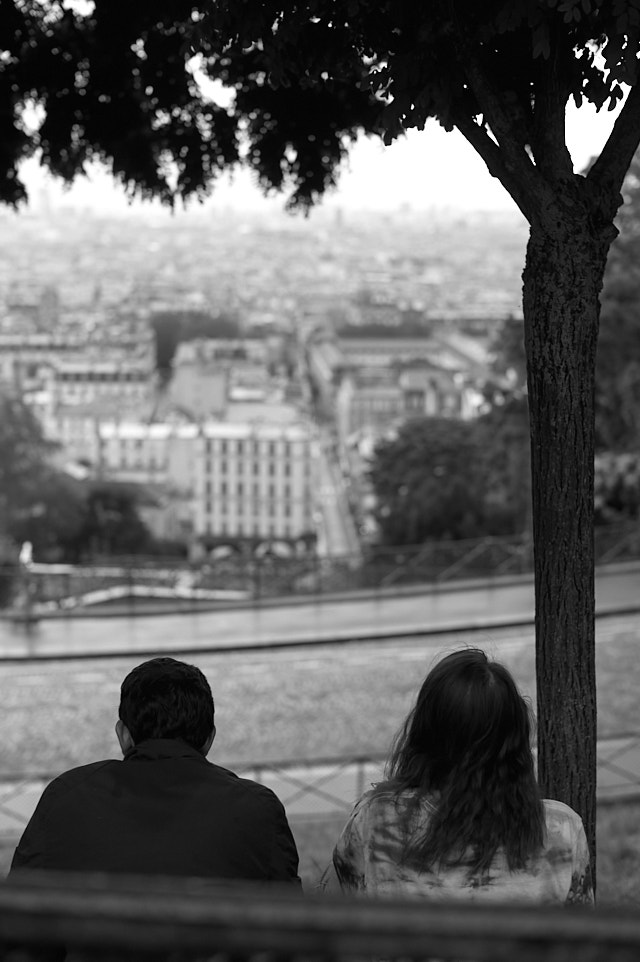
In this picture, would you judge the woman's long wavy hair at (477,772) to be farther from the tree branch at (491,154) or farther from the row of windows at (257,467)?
the row of windows at (257,467)

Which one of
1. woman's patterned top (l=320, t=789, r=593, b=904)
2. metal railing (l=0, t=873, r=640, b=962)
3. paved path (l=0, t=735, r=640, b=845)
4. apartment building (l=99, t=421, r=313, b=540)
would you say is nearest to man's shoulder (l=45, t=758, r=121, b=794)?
woman's patterned top (l=320, t=789, r=593, b=904)

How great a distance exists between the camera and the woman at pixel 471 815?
194cm

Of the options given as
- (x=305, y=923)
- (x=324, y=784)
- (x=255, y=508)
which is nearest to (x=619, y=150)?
(x=305, y=923)

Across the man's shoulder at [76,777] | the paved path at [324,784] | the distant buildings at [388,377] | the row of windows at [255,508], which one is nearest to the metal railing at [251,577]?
the paved path at [324,784]

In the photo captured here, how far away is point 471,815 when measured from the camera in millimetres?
1944

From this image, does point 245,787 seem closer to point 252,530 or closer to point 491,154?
point 491,154

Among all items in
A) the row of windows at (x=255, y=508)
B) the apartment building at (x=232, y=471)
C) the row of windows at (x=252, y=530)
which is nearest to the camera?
the apartment building at (x=232, y=471)

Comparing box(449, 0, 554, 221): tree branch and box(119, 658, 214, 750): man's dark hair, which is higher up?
box(449, 0, 554, 221): tree branch

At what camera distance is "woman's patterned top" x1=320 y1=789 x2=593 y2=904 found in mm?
1938

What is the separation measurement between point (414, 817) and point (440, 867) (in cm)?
9

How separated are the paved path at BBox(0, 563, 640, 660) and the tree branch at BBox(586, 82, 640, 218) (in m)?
14.4

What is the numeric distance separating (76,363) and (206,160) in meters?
99.8

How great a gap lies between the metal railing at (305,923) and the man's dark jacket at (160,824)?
0.94 meters

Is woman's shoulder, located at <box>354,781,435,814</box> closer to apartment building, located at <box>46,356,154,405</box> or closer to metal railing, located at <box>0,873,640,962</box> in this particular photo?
metal railing, located at <box>0,873,640,962</box>
